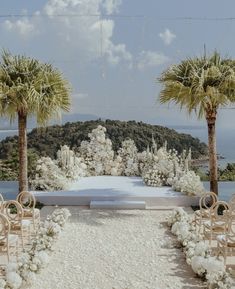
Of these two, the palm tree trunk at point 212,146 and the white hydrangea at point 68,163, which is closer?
the palm tree trunk at point 212,146

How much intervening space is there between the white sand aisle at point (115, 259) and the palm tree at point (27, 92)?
2.06 meters

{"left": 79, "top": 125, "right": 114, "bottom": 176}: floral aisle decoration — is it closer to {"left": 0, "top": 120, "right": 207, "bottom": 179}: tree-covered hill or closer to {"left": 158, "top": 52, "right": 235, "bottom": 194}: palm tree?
{"left": 0, "top": 120, "right": 207, "bottom": 179}: tree-covered hill

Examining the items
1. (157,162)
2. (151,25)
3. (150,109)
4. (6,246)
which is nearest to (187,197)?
(157,162)

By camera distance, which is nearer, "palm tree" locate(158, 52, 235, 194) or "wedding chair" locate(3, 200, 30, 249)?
"wedding chair" locate(3, 200, 30, 249)

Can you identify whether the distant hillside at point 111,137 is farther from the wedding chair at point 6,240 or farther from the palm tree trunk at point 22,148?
the wedding chair at point 6,240

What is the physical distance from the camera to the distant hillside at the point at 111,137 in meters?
13.1

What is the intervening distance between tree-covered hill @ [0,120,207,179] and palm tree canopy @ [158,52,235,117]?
12.7ft

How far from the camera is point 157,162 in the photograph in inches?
467

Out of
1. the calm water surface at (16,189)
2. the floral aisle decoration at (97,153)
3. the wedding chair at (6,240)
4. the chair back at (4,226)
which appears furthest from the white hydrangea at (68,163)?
the chair back at (4,226)

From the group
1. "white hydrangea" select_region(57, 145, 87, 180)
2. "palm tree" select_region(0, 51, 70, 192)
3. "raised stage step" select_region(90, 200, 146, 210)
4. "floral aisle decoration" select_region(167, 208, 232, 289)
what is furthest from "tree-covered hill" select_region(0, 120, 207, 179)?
"floral aisle decoration" select_region(167, 208, 232, 289)

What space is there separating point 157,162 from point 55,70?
3.52m

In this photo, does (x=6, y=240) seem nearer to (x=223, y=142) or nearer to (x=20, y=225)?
(x=20, y=225)

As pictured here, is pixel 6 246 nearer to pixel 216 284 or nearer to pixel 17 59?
pixel 216 284

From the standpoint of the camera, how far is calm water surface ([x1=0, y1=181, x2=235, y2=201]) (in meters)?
10.6
